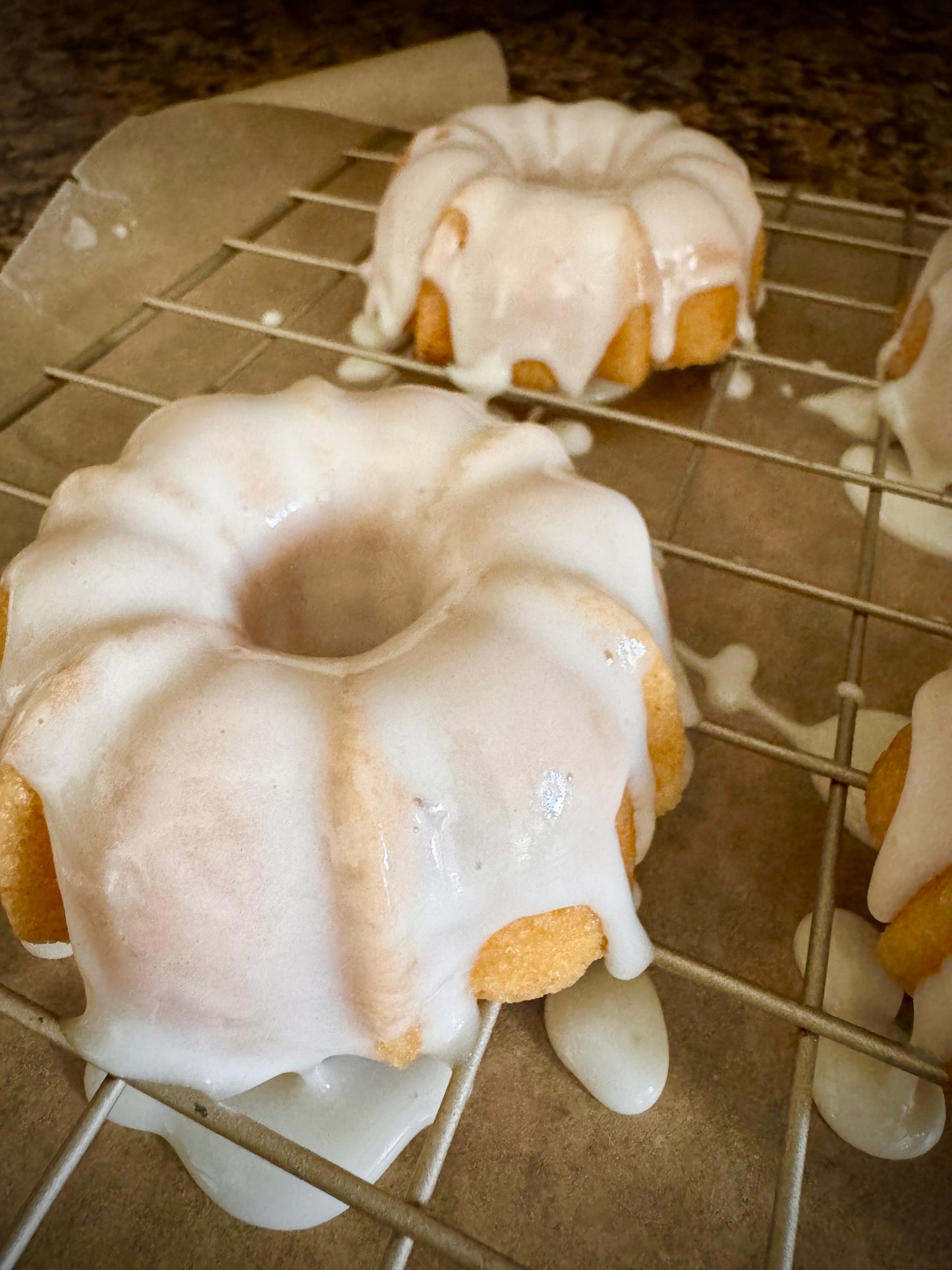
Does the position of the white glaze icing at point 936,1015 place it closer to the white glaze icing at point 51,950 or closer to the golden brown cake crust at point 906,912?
the golden brown cake crust at point 906,912

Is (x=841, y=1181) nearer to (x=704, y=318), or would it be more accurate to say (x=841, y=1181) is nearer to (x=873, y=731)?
(x=873, y=731)

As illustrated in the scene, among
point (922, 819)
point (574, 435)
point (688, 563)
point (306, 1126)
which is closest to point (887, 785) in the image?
point (922, 819)

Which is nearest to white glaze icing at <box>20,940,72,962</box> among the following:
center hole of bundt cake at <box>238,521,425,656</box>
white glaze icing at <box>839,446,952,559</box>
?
center hole of bundt cake at <box>238,521,425,656</box>

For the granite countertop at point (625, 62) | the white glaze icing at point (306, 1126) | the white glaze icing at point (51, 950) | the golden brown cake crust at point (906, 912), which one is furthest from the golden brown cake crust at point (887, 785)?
the granite countertop at point (625, 62)

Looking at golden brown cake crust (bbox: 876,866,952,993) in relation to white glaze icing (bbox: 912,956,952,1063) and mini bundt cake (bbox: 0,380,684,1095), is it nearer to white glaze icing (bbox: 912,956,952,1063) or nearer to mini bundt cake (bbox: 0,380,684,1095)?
white glaze icing (bbox: 912,956,952,1063)

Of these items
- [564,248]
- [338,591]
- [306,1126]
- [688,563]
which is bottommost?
[306,1126]

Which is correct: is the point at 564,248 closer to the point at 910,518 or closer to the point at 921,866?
the point at 910,518
